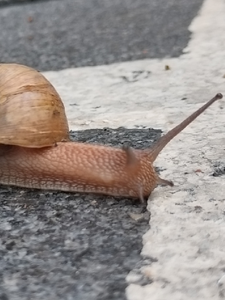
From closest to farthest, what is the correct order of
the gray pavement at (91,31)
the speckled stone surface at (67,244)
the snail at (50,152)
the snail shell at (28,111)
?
the speckled stone surface at (67,244) < the snail at (50,152) < the snail shell at (28,111) < the gray pavement at (91,31)

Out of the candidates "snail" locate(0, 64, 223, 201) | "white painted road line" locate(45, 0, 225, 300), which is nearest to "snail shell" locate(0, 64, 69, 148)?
"snail" locate(0, 64, 223, 201)

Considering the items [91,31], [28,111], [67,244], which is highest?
[91,31]

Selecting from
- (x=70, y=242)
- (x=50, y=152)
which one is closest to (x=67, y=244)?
(x=70, y=242)

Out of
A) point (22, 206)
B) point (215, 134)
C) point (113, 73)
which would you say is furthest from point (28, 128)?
point (113, 73)

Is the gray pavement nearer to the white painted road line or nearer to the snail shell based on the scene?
the white painted road line

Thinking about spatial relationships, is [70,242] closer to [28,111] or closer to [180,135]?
[28,111]

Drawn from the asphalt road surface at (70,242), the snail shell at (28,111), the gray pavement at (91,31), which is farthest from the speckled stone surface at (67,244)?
the gray pavement at (91,31)

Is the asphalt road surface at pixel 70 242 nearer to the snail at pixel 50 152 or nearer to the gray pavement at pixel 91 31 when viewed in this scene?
the snail at pixel 50 152
